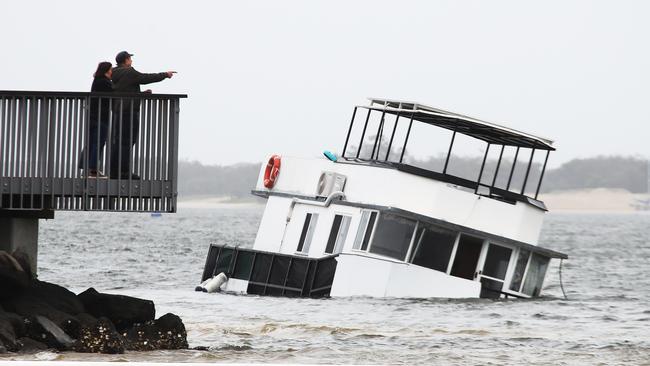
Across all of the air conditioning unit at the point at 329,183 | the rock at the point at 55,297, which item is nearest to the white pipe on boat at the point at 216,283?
the air conditioning unit at the point at 329,183

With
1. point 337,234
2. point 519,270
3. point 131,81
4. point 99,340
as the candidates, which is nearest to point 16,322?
point 99,340

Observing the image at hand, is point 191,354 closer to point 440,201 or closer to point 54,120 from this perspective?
point 54,120

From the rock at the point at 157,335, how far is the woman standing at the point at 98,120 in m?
2.56

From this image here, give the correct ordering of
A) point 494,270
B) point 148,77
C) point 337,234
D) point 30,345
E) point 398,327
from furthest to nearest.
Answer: point 494,270 < point 337,234 < point 398,327 < point 148,77 < point 30,345

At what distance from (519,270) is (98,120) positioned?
14.9 m

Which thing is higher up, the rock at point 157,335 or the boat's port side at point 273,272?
the rock at point 157,335

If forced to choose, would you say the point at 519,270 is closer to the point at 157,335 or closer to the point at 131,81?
the point at 157,335

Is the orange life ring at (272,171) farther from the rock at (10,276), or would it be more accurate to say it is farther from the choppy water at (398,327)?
the rock at (10,276)

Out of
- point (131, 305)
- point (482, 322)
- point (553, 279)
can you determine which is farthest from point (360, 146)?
point (553, 279)

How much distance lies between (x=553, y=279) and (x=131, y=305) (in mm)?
32606

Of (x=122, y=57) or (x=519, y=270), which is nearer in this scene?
(x=122, y=57)

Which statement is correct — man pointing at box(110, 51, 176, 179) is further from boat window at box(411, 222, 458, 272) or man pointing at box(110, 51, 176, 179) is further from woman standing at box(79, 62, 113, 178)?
boat window at box(411, 222, 458, 272)

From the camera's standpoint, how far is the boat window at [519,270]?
34.3 m

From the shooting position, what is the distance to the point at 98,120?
21969 millimetres
